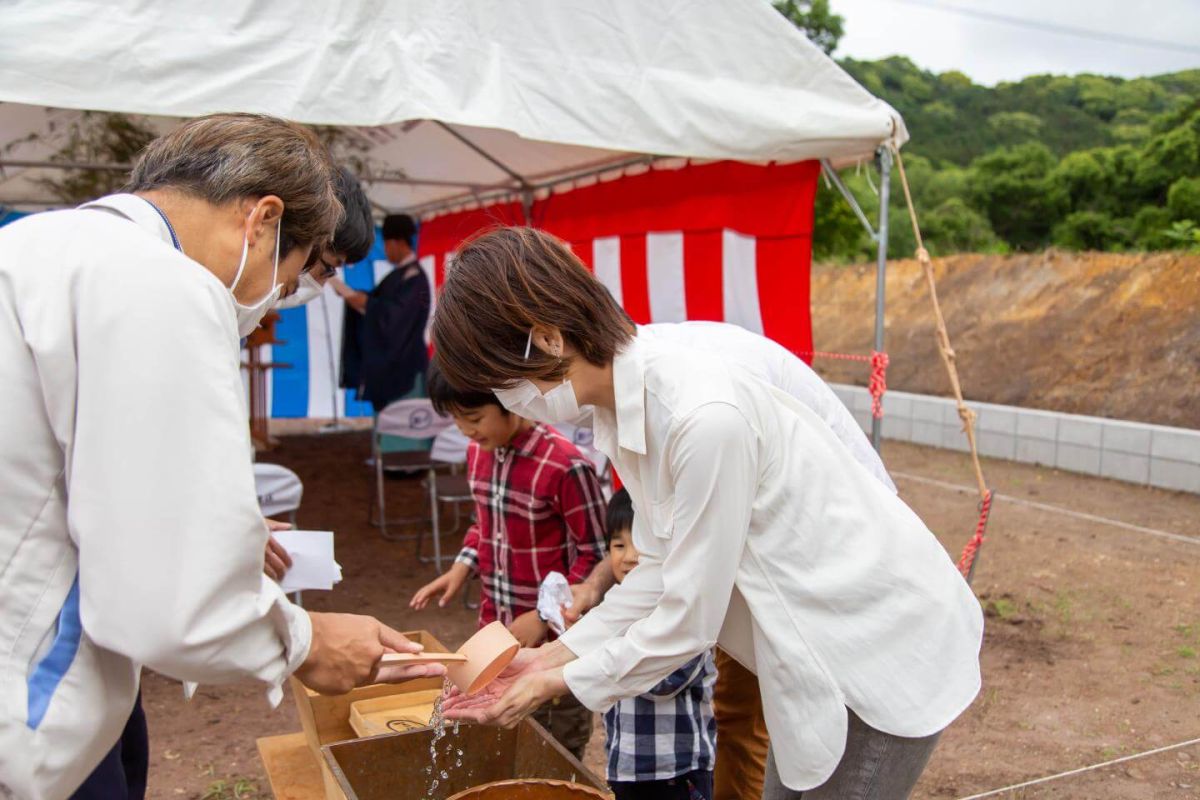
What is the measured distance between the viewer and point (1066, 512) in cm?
648

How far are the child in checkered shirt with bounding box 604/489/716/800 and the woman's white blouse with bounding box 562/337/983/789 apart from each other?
605 millimetres

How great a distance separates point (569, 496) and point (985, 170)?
1692 centimetres

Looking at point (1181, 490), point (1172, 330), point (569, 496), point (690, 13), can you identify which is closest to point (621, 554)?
point (569, 496)

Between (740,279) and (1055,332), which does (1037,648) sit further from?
(1055,332)

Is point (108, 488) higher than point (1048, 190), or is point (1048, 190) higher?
point (1048, 190)

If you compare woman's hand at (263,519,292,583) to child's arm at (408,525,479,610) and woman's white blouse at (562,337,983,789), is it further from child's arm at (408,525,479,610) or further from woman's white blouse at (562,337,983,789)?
woman's white blouse at (562,337,983,789)

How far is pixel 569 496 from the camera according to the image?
2416 mm

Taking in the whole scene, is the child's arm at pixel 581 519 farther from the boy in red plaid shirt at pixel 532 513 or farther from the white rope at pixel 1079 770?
the white rope at pixel 1079 770

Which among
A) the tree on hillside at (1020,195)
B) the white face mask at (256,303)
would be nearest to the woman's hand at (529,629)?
the white face mask at (256,303)

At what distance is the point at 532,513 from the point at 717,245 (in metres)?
2.38

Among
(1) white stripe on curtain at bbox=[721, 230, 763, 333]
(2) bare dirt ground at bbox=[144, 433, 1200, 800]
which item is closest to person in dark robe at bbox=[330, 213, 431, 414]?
(2) bare dirt ground at bbox=[144, 433, 1200, 800]

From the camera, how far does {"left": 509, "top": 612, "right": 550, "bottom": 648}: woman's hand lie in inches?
88.1

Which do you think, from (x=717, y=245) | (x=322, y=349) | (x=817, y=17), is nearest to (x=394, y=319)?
(x=717, y=245)

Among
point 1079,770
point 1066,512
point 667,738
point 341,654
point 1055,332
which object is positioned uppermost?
point 341,654
